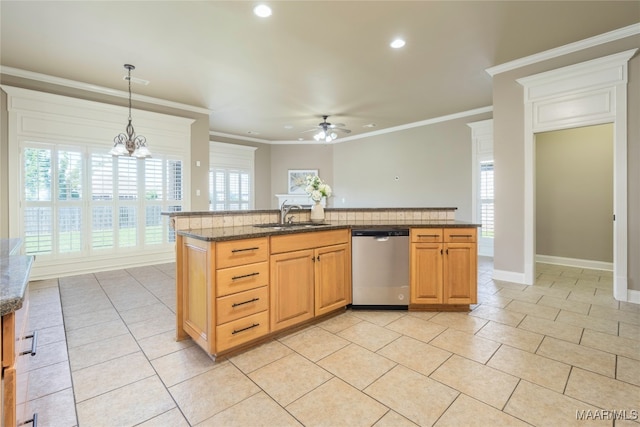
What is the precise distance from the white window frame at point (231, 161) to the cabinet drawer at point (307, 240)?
17.9 feet

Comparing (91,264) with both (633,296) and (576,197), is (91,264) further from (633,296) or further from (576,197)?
(576,197)

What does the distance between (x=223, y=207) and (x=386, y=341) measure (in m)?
6.29

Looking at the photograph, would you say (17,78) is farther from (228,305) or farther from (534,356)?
(534,356)

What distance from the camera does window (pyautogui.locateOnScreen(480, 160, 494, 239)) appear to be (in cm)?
552

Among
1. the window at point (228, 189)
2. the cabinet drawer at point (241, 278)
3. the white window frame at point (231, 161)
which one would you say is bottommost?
the cabinet drawer at point (241, 278)

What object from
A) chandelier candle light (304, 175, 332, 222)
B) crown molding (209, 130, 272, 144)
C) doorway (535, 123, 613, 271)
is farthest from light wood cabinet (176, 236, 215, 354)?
crown molding (209, 130, 272, 144)

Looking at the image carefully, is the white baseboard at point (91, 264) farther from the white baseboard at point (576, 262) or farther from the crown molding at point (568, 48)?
the white baseboard at point (576, 262)

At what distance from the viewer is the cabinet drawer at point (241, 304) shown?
6.57ft

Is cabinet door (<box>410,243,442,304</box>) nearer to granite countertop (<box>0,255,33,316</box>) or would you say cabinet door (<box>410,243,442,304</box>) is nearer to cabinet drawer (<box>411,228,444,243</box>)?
cabinet drawer (<box>411,228,444,243</box>)

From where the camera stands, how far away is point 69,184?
4.24 m

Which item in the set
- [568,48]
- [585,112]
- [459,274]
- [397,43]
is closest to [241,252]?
[459,274]

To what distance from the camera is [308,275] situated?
252 cm

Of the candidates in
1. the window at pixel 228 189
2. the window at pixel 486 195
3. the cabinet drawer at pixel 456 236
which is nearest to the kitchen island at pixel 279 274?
the cabinet drawer at pixel 456 236

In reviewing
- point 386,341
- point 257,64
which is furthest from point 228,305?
point 257,64
